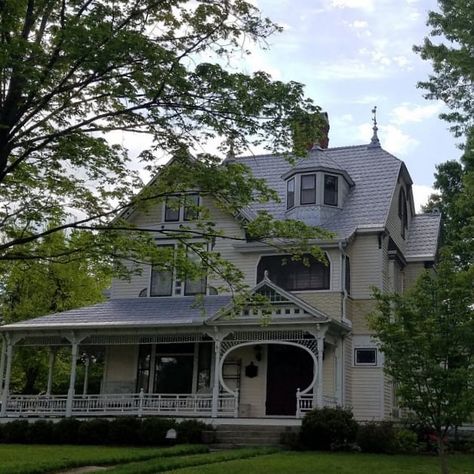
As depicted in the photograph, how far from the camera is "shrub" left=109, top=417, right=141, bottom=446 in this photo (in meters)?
19.9

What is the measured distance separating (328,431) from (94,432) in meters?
6.88

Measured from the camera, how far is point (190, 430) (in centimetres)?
1967

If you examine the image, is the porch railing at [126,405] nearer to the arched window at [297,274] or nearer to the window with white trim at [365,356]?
the arched window at [297,274]

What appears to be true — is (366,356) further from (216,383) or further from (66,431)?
(66,431)

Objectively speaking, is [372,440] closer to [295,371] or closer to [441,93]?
[295,371]

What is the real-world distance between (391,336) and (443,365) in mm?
1017

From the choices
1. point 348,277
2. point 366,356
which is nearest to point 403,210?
point 348,277

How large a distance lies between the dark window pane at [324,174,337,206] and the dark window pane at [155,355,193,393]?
747 cm

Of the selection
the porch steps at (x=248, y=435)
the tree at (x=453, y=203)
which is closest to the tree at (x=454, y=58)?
the tree at (x=453, y=203)

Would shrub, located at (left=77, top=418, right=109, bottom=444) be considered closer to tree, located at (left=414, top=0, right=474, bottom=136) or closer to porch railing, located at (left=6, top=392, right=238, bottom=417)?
porch railing, located at (left=6, top=392, right=238, bottom=417)

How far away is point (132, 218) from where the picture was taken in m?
27.0

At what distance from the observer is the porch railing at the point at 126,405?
2181 cm

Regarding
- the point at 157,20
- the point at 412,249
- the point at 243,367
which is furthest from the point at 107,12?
the point at 412,249

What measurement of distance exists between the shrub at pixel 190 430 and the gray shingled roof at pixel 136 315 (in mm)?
3240
